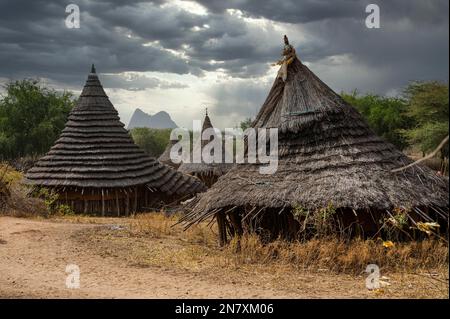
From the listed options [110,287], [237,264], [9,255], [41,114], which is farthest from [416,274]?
[41,114]

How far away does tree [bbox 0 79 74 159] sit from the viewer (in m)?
40.5

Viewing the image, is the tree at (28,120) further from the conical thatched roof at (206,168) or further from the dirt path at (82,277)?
the dirt path at (82,277)

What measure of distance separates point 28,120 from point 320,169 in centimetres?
3702

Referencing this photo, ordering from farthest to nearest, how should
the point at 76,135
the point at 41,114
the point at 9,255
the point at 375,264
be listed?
the point at 41,114, the point at 76,135, the point at 9,255, the point at 375,264

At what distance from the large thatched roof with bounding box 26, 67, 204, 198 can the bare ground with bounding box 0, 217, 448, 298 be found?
7.55 meters

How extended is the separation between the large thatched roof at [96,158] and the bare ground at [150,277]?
7553 millimetres

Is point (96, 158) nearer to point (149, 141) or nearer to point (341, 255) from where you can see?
point (341, 255)

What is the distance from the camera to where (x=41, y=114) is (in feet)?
140

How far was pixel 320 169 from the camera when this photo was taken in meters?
10.2

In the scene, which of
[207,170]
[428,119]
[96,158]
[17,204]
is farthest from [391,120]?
[17,204]

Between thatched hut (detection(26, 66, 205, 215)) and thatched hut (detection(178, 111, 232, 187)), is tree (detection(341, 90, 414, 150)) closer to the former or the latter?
thatched hut (detection(178, 111, 232, 187))
